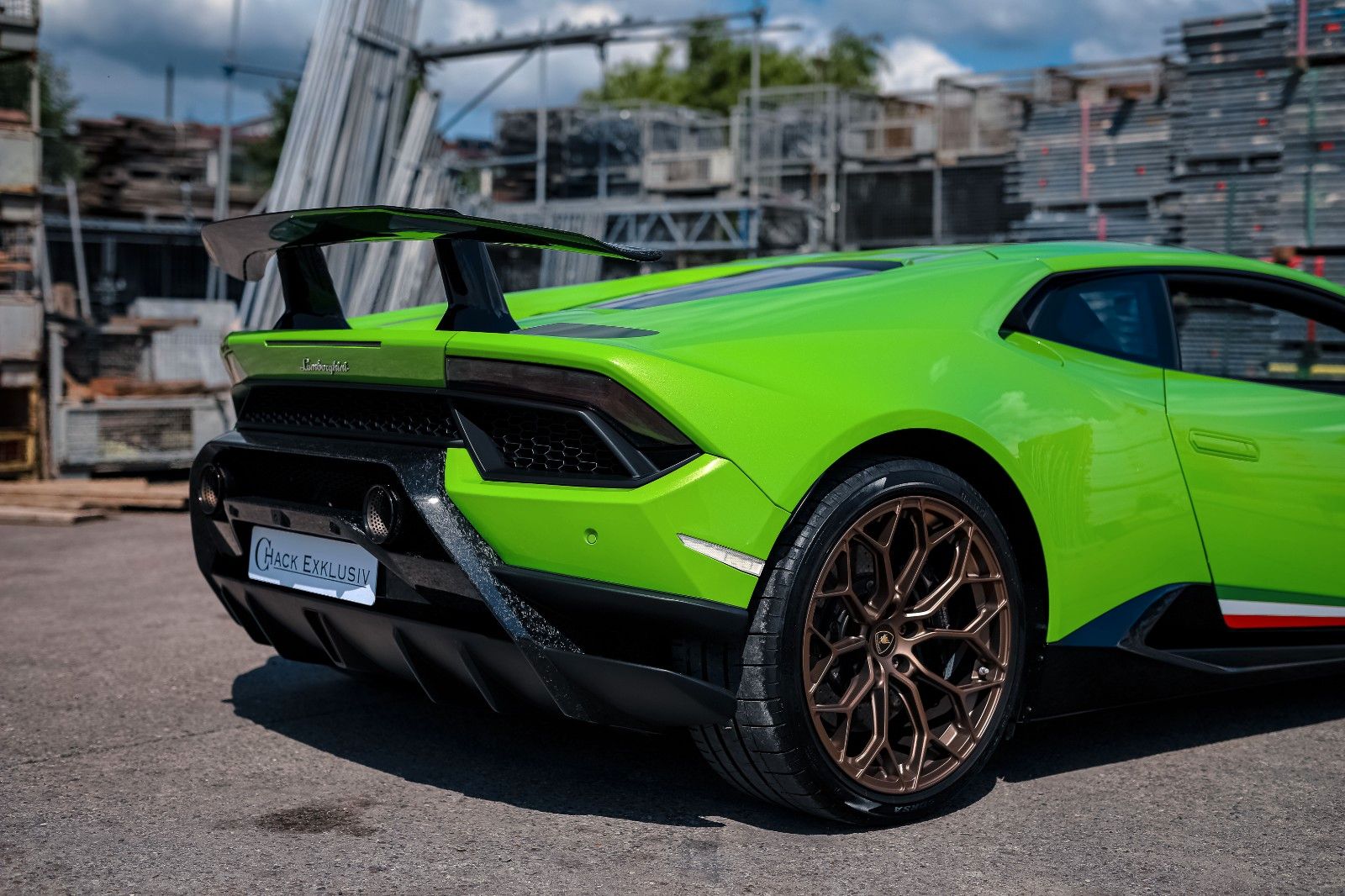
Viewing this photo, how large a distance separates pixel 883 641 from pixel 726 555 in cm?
54

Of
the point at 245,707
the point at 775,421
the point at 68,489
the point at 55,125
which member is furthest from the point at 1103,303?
the point at 55,125

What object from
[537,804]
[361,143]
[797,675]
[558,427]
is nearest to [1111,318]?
[797,675]

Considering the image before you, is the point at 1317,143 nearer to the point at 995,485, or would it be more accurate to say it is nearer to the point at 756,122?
the point at 995,485

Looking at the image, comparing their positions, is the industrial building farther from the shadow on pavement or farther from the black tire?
the black tire

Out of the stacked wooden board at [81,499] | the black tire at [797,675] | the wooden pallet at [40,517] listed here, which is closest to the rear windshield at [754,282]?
the black tire at [797,675]

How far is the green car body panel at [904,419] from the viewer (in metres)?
2.72

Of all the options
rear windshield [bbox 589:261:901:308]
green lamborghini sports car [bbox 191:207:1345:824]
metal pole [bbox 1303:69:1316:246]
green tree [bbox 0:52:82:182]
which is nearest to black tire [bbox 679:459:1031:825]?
green lamborghini sports car [bbox 191:207:1345:824]

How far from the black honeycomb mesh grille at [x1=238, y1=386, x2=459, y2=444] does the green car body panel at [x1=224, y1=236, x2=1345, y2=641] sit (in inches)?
2.4

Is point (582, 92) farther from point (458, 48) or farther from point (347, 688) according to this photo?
point (347, 688)

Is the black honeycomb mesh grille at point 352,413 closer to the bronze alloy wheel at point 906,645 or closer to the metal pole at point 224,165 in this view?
the bronze alloy wheel at point 906,645

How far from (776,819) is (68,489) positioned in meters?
7.63

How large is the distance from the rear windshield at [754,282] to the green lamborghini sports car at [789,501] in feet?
0.11

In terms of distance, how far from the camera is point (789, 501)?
110 inches

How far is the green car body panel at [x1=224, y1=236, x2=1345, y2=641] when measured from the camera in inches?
107
